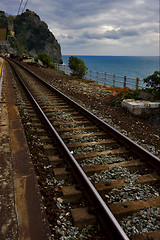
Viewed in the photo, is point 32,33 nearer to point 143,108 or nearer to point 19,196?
point 143,108

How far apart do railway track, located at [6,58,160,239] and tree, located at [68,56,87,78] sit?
17322 mm

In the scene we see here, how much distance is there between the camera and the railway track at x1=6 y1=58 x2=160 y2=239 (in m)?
2.91

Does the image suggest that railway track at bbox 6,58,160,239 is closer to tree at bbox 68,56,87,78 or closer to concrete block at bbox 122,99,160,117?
concrete block at bbox 122,99,160,117

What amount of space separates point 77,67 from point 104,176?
20.4m

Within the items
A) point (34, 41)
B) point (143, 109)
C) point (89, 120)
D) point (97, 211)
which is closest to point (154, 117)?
point (143, 109)

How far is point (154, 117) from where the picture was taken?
8.71 meters

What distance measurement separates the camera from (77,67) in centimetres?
2341

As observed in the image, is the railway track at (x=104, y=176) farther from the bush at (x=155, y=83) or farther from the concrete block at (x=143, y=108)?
the bush at (x=155, y=83)

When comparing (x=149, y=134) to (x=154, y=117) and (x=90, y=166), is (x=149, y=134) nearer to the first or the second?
(x=154, y=117)

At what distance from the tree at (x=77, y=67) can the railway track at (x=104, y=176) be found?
56.8 ft

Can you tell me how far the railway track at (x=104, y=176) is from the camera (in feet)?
9.55

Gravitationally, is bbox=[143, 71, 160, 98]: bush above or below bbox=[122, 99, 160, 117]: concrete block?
above

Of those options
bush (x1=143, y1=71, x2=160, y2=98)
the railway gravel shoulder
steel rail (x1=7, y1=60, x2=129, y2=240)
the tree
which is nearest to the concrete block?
bush (x1=143, y1=71, x2=160, y2=98)

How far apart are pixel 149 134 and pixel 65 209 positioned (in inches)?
168
